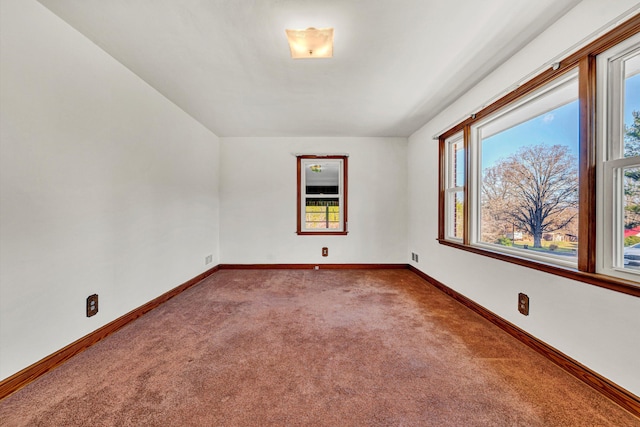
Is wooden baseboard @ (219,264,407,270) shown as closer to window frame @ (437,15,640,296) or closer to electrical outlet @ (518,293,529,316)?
electrical outlet @ (518,293,529,316)

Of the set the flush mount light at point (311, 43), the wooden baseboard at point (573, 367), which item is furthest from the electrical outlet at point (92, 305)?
the wooden baseboard at point (573, 367)

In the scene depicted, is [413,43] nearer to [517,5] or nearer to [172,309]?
[517,5]

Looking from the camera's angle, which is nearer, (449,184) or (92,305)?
(92,305)

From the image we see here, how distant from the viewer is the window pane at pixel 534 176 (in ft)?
5.50

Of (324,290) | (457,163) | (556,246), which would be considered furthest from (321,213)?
(556,246)

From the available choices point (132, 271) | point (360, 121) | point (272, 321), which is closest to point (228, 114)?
point (360, 121)

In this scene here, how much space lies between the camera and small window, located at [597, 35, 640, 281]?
1.32m

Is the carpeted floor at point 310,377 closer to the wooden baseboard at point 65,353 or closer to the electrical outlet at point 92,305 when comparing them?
the wooden baseboard at point 65,353

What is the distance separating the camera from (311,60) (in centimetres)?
204

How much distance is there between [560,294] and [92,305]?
3.41m

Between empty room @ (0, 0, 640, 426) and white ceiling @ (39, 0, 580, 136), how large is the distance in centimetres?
2

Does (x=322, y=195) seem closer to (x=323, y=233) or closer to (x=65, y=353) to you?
(x=323, y=233)

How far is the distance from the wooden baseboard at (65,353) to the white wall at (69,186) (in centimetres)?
4

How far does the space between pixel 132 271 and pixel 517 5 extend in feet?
11.8
